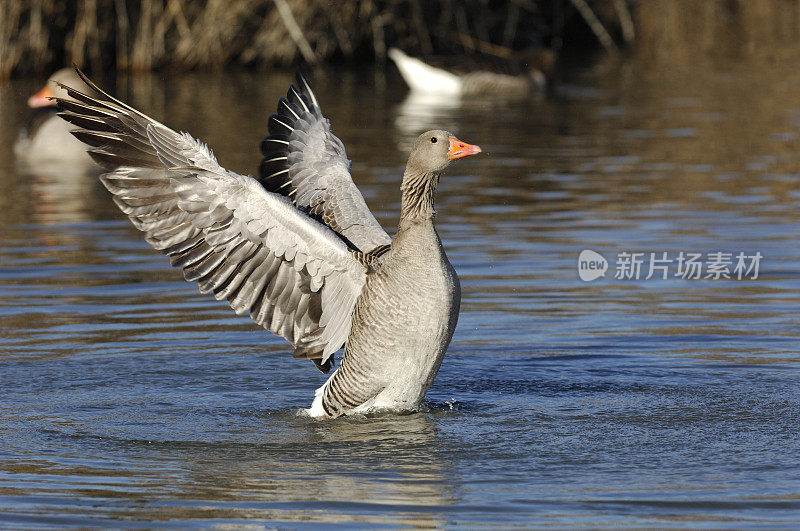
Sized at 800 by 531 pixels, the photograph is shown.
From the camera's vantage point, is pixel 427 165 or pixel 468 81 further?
pixel 468 81

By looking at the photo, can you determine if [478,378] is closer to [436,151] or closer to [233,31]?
[436,151]

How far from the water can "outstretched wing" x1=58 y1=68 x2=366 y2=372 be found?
78 centimetres

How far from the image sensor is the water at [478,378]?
20.9 ft

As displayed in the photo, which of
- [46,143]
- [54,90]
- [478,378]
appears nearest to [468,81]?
[54,90]

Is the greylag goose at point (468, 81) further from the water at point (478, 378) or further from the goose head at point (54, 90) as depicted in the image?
the water at point (478, 378)

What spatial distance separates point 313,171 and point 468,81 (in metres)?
18.7

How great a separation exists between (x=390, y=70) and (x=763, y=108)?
1126 cm

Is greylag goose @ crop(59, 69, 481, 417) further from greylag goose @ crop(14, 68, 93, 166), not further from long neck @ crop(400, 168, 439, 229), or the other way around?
greylag goose @ crop(14, 68, 93, 166)

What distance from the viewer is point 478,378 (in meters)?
9.05

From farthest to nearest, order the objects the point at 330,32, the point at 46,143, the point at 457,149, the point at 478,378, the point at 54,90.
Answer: the point at 330,32
the point at 54,90
the point at 46,143
the point at 478,378
the point at 457,149

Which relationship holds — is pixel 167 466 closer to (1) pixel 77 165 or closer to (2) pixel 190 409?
(2) pixel 190 409

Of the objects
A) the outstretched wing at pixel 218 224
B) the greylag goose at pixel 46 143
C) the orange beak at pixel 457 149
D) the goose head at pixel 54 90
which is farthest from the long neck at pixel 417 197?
the goose head at pixel 54 90

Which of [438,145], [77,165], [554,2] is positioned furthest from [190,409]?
[554,2]

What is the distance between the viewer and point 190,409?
827 cm
